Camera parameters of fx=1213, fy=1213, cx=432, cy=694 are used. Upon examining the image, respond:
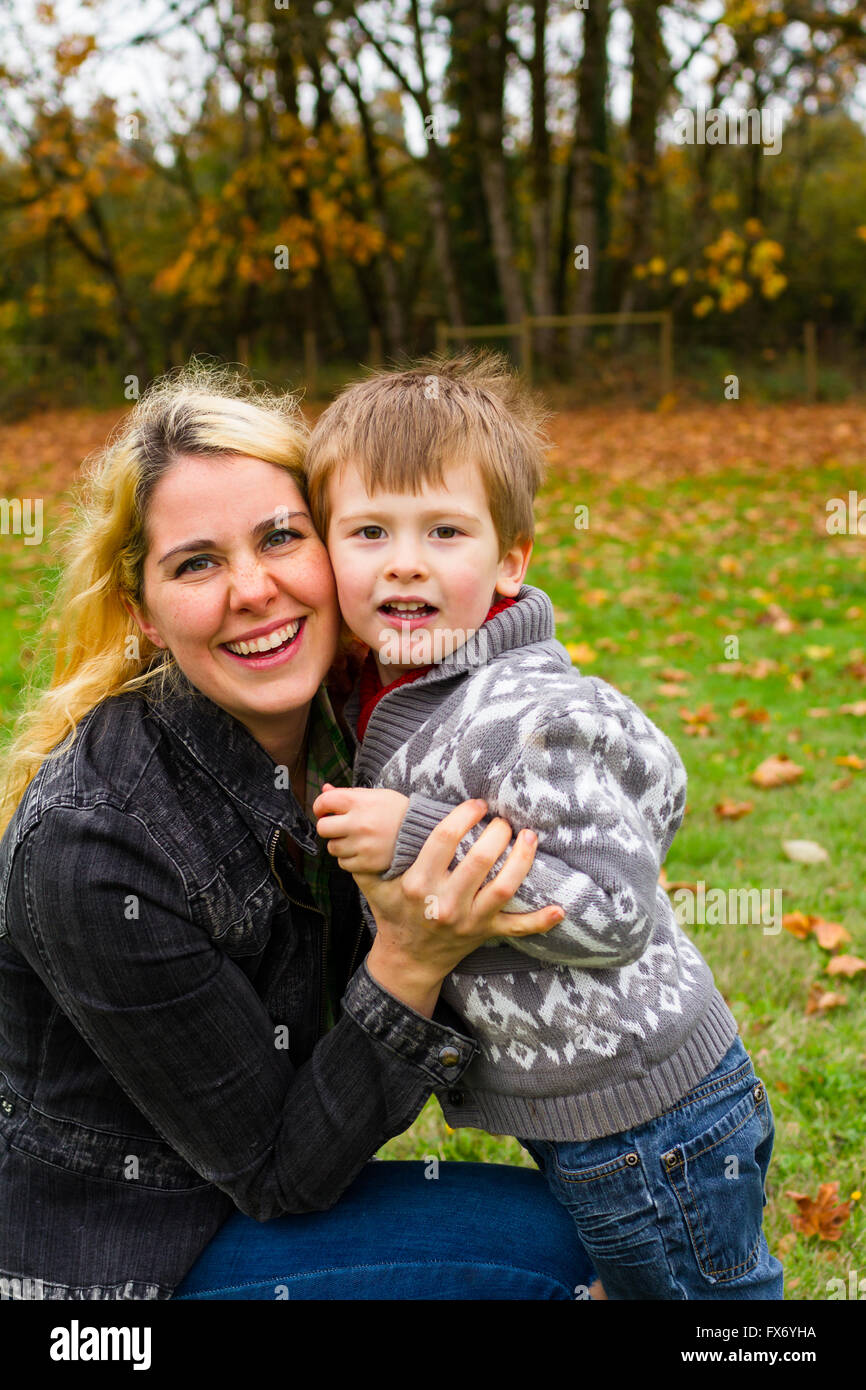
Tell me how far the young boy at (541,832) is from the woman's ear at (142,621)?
33 cm

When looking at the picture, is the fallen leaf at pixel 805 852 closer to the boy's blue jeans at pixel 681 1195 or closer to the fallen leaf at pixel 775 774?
the fallen leaf at pixel 775 774

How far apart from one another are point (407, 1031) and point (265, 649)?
0.65m

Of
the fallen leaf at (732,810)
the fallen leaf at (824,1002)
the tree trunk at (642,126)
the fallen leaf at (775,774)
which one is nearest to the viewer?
the fallen leaf at (824,1002)

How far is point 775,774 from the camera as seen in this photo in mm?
5055

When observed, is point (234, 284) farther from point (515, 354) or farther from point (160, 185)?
point (515, 354)

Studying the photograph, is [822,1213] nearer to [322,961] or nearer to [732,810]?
[322,961]

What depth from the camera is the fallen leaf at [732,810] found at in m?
4.75

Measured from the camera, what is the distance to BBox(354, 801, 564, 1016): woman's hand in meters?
1.72

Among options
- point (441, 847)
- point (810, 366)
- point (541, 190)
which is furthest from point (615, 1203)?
point (541, 190)

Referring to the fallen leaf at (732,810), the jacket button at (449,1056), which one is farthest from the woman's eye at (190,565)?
the fallen leaf at (732,810)

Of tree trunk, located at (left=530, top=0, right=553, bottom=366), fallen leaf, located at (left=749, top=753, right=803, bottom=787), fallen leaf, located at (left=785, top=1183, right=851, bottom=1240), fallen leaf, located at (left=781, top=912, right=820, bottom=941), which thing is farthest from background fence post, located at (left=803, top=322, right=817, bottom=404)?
fallen leaf, located at (left=785, top=1183, right=851, bottom=1240)

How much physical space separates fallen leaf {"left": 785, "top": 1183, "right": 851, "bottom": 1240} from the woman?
0.81 metres

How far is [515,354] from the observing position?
20.0 metres

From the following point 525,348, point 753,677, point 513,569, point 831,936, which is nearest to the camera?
point 513,569
